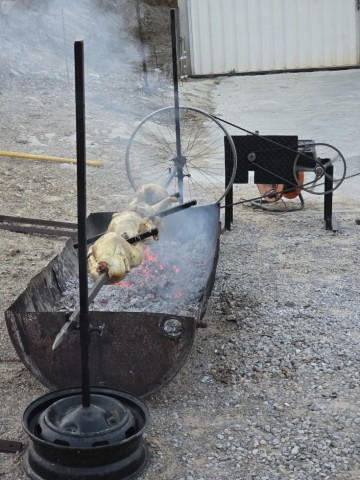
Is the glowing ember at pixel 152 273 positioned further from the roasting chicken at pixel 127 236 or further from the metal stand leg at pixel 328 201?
the metal stand leg at pixel 328 201

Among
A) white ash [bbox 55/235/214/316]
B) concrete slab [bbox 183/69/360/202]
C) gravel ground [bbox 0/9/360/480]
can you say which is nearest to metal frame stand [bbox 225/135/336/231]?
gravel ground [bbox 0/9/360/480]

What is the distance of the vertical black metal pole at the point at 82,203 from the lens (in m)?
3.41

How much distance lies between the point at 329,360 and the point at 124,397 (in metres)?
1.81

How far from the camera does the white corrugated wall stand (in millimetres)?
17781

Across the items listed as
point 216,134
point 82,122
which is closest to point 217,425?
point 82,122

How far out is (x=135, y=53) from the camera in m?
17.0

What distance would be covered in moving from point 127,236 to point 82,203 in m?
1.67

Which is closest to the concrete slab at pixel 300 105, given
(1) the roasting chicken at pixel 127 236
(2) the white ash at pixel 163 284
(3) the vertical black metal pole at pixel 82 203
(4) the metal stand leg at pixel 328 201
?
(4) the metal stand leg at pixel 328 201

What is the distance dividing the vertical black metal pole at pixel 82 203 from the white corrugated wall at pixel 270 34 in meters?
15.0

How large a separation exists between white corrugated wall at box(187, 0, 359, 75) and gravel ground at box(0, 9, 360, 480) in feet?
27.8

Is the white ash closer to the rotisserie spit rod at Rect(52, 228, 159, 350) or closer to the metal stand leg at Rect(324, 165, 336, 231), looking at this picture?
the rotisserie spit rod at Rect(52, 228, 159, 350)

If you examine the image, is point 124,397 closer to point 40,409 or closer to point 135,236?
point 40,409

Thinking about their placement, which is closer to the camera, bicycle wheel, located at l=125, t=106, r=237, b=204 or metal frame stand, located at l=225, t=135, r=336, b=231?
metal frame stand, located at l=225, t=135, r=336, b=231

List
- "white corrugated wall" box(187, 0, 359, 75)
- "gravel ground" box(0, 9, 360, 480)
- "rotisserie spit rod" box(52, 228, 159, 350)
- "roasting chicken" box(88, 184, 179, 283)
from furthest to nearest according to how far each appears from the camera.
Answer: "white corrugated wall" box(187, 0, 359, 75) → "roasting chicken" box(88, 184, 179, 283) → "gravel ground" box(0, 9, 360, 480) → "rotisserie spit rod" box(52, 228, 159, 350)
